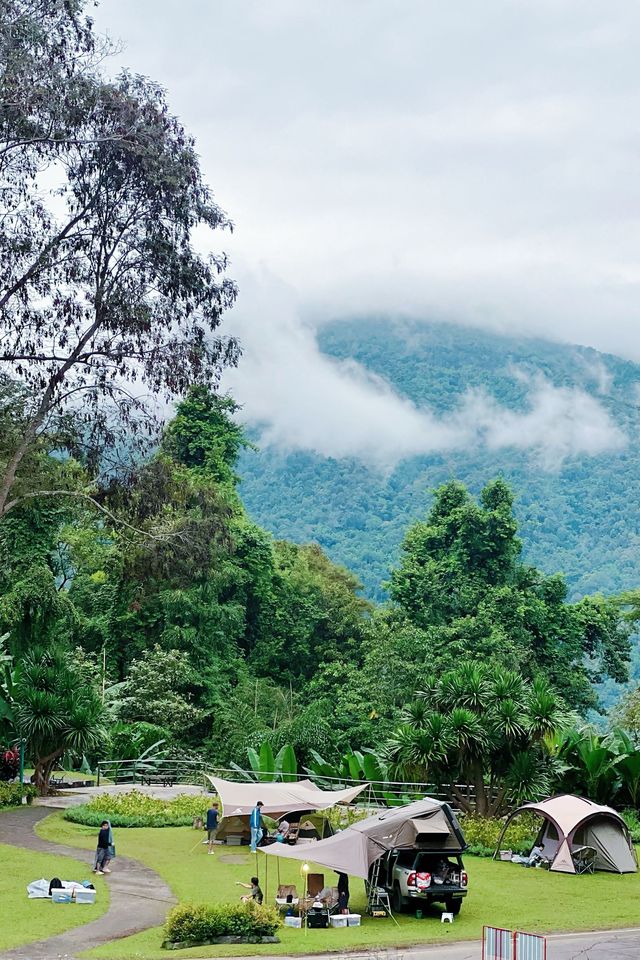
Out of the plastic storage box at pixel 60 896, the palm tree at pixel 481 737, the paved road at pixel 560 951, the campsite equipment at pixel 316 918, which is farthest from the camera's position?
the palm tree at pixel 481 737

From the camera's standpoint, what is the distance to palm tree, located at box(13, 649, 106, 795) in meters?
33.5

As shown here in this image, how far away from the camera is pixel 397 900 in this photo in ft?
64.4

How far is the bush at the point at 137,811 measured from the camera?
3048 cm

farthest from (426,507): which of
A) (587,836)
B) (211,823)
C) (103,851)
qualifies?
(103,851)

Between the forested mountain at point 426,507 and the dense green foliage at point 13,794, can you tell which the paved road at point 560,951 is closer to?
the dense green foliage at point 13,794

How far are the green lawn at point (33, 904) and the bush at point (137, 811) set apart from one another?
5117 mm

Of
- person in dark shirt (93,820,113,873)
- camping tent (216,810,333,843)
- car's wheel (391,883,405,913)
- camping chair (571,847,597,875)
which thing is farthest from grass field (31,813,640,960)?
person in dark shirt (93,820,113,873)

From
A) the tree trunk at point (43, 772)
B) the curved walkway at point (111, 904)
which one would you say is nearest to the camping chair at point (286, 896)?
the curved walkway at point (111, 904)

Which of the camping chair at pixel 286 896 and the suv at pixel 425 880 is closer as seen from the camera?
the suv at pixel 425 880

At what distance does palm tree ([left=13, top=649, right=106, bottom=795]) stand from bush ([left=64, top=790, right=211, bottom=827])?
79.5 inches

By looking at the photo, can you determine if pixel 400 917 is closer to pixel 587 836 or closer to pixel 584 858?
pixel 584 858

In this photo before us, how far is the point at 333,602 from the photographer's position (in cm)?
6256

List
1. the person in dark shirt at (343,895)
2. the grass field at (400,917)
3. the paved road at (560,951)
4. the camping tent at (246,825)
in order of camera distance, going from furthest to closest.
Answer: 1. the camping tent at (246,825)
2. the person in dark shirt at (343,895)
3. the grass field at (400,917)
4. the paved road at (560,951)

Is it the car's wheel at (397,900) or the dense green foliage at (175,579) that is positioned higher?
the dense green foliage at (175,579)
